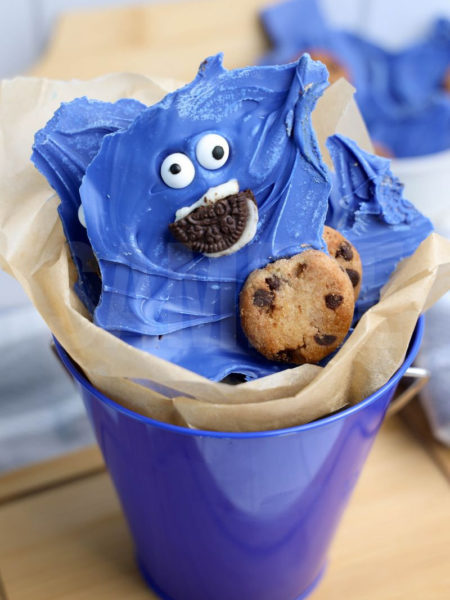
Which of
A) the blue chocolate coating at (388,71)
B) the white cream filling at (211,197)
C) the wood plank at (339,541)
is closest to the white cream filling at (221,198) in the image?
the white cream filling at (211,197)

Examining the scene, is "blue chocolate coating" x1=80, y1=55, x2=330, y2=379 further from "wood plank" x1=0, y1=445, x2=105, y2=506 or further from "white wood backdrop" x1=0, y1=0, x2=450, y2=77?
"white wood backdrop" x1=0, y1=0, x2=450, y2=77

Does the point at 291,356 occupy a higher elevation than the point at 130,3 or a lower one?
lower

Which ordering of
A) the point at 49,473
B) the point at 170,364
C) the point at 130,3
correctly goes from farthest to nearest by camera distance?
1. the point at 130,3
2. the point at 49,473
3. the point at 170,364

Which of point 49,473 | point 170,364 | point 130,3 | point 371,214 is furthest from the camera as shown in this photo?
point 130,3

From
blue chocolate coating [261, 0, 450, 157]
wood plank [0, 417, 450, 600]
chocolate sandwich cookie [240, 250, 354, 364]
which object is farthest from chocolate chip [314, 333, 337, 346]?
blue chocolate coating [261, 0, 450, 157]

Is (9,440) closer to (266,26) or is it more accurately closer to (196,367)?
(196,367)

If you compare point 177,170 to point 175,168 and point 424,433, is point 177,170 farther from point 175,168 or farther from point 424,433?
point 424,433

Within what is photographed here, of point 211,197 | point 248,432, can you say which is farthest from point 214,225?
point 248,432

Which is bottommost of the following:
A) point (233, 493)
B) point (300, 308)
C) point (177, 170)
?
point (233, 493)
